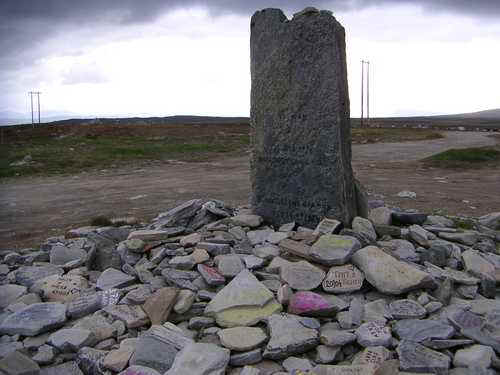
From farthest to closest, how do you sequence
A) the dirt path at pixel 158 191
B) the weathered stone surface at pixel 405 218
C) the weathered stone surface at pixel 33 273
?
the dirt path at pixel 158 191 < the weathered stone surface at pixel 405 218 < the weathered stone surface at pixel 33 273

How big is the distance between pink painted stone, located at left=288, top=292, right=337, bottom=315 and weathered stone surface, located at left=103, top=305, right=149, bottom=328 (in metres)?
1.24

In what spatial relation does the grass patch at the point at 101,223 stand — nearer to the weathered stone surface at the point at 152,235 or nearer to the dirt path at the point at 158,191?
the dirt path at the point at 158,191

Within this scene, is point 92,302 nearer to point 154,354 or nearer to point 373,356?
point 154,354

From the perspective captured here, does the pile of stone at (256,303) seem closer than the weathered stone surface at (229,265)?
Yes

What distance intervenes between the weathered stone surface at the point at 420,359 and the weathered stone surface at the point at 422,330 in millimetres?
129

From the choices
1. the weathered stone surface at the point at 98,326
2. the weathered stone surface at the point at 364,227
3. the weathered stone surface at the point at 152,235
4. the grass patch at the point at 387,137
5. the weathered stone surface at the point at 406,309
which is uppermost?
the grass patch at the point at 387,137

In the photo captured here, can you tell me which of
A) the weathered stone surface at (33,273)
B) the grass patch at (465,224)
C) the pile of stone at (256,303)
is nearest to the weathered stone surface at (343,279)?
the pile of stone at (256,303)

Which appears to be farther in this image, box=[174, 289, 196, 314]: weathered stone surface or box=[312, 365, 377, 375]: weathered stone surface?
box=[174, 289, 196, 314]: weathered stone surface

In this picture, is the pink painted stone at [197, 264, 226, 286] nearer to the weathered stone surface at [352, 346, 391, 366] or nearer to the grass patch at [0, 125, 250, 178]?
the weathered stone surface at [352, 346, 391, 366]

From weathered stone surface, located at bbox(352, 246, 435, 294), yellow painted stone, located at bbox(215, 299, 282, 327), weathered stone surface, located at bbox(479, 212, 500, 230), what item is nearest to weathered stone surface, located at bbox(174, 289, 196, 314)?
yellow painted stone, located at bbox(215, 299, 282, 327)

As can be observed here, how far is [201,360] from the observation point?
354 cm

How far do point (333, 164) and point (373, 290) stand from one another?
185cm

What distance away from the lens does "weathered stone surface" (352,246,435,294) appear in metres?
4.39

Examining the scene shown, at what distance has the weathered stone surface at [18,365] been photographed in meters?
3.56
